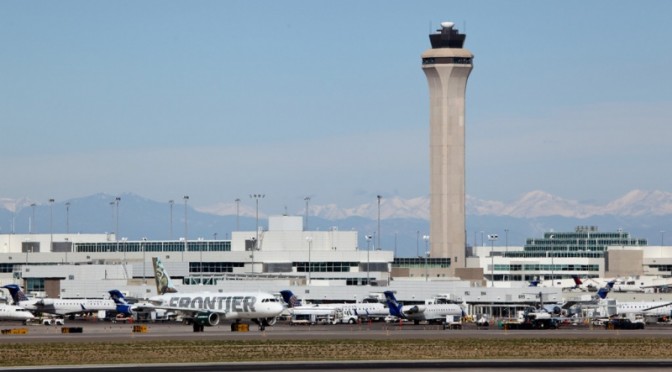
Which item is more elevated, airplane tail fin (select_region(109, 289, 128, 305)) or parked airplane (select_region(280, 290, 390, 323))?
airplane tail fin (select_region(109, 289, 128, 305))

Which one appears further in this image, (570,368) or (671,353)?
(671,353)

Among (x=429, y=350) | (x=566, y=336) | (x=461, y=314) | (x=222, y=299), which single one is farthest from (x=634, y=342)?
(x=461, y=314)

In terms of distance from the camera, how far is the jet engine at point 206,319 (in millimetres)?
145875

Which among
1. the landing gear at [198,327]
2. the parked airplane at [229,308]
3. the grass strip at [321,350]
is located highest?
the parked airplane at [229,308]

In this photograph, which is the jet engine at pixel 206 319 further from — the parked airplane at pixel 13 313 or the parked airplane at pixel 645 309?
the parked airplane at pixel 645 309

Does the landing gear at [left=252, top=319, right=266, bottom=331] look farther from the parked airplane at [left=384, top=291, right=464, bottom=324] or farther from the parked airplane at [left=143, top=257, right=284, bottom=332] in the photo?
the parked airplane at [left=384, top=291, right=464, bottom=324]

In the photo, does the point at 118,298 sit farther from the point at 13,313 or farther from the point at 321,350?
the point at 321,350

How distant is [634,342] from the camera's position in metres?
115

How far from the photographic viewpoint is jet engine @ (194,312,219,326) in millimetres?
145875

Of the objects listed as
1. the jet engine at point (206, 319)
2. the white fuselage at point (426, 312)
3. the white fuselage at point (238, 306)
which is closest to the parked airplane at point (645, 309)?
the white fuselage at point (426, 312)

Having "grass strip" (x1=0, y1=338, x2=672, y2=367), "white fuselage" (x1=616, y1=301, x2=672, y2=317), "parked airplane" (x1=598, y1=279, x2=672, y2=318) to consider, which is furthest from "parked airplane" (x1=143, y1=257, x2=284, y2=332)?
"white fuselage" (x1=616, y1=301, x2=672, y2=317)

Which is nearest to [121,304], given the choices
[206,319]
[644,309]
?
[206,319]

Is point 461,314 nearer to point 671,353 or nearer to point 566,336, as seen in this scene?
point 566,336

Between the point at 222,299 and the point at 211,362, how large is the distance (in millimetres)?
57767
